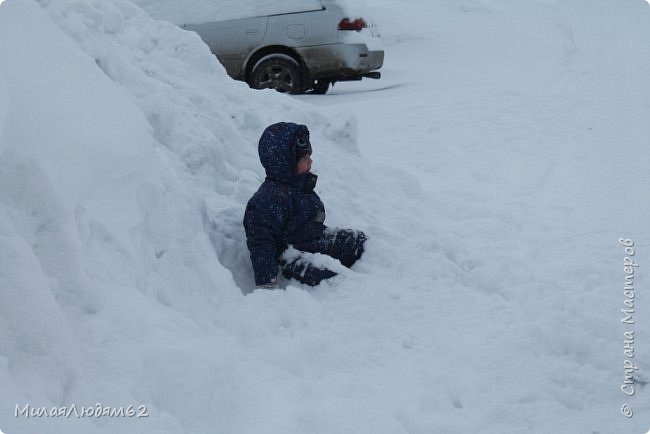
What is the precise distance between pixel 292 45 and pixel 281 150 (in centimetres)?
656

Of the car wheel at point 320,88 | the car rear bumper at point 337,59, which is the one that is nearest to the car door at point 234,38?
the car rear bumper at point 337,59

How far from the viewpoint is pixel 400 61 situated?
15.0m

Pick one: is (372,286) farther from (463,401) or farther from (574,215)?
(574,215)

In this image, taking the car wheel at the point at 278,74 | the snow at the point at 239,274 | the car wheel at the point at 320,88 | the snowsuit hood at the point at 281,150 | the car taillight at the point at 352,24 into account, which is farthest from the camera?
the car wheel at the point at 320,88

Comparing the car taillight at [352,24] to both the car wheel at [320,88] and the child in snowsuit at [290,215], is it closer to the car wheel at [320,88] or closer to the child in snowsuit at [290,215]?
the car wheel at [320,88]

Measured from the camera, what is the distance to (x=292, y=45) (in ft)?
36.1

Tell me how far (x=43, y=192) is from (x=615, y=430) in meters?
2.81

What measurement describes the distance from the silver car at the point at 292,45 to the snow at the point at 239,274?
11.8ft

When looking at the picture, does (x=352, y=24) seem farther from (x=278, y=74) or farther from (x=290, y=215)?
(x=290, y=215)

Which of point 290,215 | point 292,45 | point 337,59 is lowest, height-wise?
point 337,59

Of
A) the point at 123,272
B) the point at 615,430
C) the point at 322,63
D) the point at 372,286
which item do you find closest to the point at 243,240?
the point at 372,286

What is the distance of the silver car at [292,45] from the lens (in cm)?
1098

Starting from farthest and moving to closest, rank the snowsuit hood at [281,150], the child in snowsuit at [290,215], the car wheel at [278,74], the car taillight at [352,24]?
1. the car taillight at [352,24]
2. the car wheel at [278,74]
3. the snowsuit hood at [281,150]
4. the child in snowsuit at [290,215]

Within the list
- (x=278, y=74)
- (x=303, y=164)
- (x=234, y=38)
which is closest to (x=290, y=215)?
(x=303, y=164)
